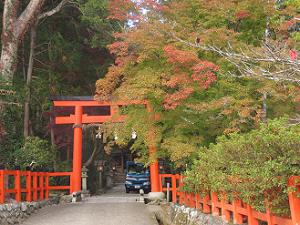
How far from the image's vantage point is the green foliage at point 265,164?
4629 millimetres

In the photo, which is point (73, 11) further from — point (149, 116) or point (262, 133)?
point (262, 133)

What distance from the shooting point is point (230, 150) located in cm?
620

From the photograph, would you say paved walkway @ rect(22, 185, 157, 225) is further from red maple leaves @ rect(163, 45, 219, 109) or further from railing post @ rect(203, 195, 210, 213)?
red maple leaves @ rect(163, 45, 219, 109)

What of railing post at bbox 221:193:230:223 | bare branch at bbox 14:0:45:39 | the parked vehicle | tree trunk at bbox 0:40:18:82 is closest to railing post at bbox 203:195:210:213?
railing post at bbox 221:193:230:223

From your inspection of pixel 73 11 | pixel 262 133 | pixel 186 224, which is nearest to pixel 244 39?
pixel 186 224

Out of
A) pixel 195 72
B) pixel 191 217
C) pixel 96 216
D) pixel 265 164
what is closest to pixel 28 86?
pixel 96 216

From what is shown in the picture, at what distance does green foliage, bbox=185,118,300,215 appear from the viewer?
463cm

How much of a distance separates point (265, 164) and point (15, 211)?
25.9 feet

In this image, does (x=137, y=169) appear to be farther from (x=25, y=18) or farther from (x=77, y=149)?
(x=25, y=18)

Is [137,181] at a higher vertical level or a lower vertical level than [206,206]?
higher

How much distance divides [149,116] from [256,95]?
3058 millimetres

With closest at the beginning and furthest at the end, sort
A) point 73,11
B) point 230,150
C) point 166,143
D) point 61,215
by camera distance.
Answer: point 230,150, point 166,143, point 61,215, point 73,11

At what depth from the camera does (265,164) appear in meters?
4.87

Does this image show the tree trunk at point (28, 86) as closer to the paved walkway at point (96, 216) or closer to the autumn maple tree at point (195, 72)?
the paved walkway at point (96, 216)
